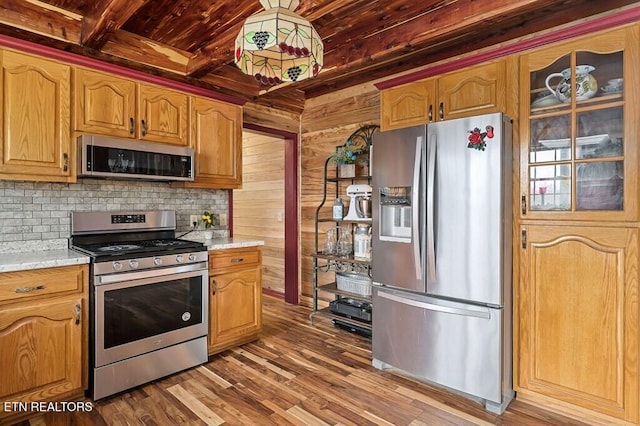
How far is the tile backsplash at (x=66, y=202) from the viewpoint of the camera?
2.39 metres

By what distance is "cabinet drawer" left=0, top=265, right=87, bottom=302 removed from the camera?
1.92 m

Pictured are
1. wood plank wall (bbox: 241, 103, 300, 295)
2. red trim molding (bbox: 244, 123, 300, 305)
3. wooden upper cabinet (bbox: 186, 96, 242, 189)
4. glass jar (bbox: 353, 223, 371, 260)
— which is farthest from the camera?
wood plank wall (bbox: 241, 103, 300, 295)

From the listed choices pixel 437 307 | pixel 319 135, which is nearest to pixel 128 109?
pixel 319 135

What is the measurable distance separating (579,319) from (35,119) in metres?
3.55

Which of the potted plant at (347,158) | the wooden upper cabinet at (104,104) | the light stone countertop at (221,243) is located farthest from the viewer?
the potted plant at (347,158)

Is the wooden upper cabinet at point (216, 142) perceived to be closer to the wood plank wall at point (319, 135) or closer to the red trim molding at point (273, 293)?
the wood plank wall at point (319, 135)

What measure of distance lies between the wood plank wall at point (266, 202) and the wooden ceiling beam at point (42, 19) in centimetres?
214

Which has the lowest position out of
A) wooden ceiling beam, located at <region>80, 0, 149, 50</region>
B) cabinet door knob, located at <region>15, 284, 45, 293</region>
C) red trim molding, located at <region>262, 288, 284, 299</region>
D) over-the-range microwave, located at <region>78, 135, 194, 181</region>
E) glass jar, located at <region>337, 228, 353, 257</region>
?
red trim molding, located at <region>262, 288, 284, 299</region>

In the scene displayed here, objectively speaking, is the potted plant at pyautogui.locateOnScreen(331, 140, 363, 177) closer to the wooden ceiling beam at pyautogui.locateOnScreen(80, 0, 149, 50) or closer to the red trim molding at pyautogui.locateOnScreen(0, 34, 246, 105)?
the red trim molding at pyautogui.locateOnScreen(0, 34, 246, 105)

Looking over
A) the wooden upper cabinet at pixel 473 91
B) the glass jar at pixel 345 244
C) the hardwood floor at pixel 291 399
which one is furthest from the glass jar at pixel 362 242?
the wooden upper cabinet at pixel 473 91

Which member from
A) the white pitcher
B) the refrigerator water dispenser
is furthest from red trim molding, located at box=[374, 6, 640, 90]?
the refrigerator water dispenser

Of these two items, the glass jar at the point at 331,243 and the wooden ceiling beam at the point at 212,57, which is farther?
the glass jar at the point at 331,243

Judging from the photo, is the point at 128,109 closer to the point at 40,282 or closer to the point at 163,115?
the point at 163,115

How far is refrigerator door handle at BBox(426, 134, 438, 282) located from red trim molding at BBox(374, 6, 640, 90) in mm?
612
